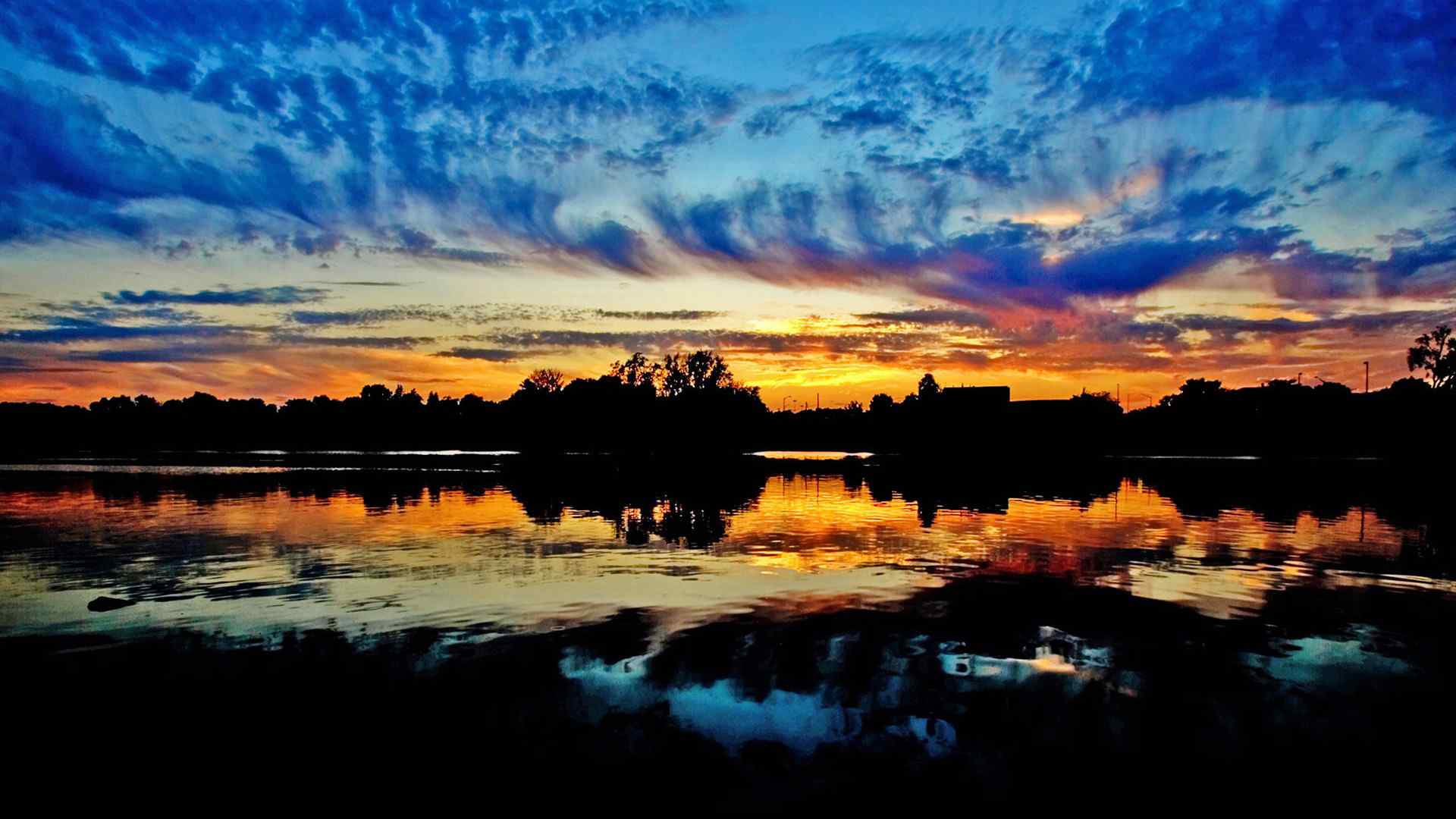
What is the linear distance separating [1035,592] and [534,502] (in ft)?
104

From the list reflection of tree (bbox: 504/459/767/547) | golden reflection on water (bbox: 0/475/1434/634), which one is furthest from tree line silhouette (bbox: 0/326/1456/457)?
golden reflection on water (bbox: 0/475/1434/634)

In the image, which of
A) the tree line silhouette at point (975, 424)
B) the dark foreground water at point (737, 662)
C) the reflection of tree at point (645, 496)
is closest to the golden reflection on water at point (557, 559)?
the dark foreground water at point (737, 662)

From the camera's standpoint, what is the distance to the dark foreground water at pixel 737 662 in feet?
31.2

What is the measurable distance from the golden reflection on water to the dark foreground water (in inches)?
7.6

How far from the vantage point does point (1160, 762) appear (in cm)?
973

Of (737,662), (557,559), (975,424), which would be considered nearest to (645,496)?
(557,559)

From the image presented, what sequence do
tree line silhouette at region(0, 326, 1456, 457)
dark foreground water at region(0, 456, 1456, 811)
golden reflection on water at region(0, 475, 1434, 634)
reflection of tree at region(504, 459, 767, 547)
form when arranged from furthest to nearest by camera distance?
tree line silhouette at region(0, 326, 1456, 457), reflection of tree at region(504, 459, 767, 547), golden reflection on water at region(0, 475, 1434, 634), dark foreground water at region(0, 456, 1456, 811)

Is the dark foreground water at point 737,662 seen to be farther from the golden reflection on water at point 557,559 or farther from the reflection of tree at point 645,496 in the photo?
the reflection of tree at point 645,496

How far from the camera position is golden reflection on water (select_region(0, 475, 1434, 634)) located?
1830 cm

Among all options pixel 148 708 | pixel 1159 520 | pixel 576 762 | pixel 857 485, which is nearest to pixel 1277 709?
pixel 576 762

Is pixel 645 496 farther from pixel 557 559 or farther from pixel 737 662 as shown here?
pixel 737 662

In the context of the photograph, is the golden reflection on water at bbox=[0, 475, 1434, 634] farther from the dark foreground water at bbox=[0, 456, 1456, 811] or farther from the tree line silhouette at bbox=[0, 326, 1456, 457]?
the tree line silhouette at bbox=[0, 326, 1456, 457]

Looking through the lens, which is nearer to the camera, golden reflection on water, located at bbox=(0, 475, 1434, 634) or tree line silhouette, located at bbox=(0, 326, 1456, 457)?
golden reflection on water, located at bbox=(0, 475, 1434, 634)

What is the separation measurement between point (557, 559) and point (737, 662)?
12795 mm
